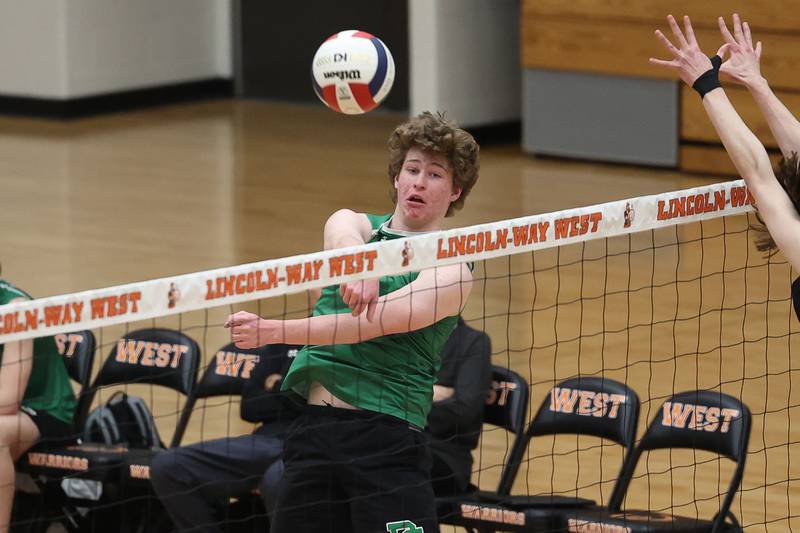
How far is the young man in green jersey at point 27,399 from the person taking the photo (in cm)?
568

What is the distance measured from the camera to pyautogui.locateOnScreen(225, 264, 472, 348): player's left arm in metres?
4.19

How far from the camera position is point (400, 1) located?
17297 mm

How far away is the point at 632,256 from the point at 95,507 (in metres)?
5.75

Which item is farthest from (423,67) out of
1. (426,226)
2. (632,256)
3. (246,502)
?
(426,226)

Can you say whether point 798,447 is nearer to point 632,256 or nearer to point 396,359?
point 396,359

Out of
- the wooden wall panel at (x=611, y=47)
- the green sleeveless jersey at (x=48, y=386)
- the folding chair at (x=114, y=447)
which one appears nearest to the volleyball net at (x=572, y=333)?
the folding chair at (x=114, y=447)

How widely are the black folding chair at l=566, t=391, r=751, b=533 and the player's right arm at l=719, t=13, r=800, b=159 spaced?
1.23m

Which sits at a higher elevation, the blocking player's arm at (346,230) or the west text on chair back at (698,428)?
the blocking player's arm at (346,230)

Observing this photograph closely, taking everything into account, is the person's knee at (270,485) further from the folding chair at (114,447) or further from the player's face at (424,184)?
the player's face at (424,184)

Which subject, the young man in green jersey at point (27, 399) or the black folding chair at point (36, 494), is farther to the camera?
the black folding chair at point (36, 494)

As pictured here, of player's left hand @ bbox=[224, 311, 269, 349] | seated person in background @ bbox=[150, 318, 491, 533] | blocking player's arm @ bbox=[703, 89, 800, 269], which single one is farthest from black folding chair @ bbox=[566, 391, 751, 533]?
player's left hand @ bbox=[224, 311, 269, 349]

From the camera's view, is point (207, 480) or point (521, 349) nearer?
point (207, 480)

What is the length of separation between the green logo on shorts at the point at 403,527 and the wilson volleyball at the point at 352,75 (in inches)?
65.9

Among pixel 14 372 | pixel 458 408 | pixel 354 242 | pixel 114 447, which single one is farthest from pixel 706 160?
pixel 354 242
